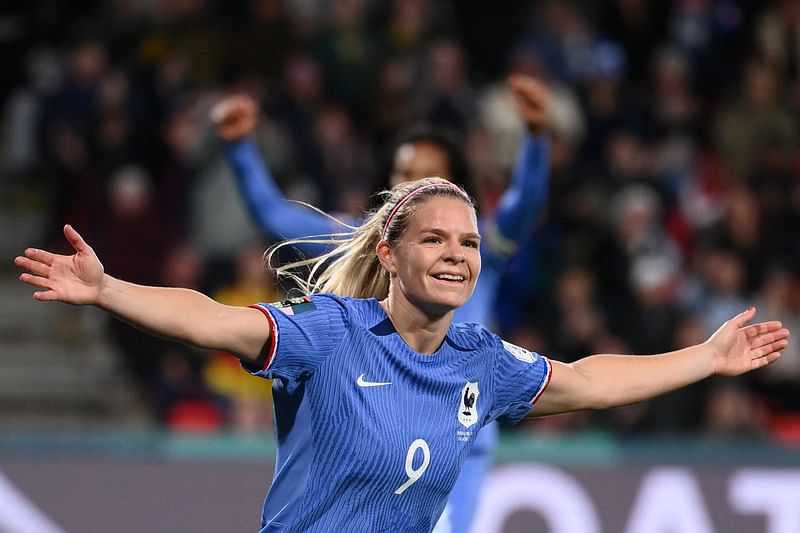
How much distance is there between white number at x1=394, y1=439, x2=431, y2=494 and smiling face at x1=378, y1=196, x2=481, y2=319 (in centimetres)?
36

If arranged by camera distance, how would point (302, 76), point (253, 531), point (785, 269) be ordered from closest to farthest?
point (253, 531) → point (785, 269) → point (302, 76)

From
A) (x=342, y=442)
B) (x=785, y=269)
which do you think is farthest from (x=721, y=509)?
(x=342, y=442)

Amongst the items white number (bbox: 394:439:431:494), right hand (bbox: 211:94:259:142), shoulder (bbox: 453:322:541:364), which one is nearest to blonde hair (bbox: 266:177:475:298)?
shoulder (bbox: 453:322:541:364)

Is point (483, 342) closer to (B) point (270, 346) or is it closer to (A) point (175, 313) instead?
(B) point (270, 346)

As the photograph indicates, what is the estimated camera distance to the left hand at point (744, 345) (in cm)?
462

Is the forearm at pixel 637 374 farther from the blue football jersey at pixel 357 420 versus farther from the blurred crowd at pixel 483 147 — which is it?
the blurred crowd at pixel 483 147

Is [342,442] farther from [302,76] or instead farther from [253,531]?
[302,76]

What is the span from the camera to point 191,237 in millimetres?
11398

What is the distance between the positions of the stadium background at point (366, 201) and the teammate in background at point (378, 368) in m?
4.85

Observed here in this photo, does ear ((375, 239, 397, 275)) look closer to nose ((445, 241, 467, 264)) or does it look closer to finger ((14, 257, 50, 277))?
nose ((445, 241, 467, 264))

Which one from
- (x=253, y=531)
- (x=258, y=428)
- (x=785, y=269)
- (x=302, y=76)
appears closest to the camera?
(x=253, y=531)

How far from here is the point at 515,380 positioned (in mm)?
4398

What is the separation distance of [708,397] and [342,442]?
665 centimetres

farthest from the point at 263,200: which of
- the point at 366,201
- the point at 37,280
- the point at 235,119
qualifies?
the point at 366,201
